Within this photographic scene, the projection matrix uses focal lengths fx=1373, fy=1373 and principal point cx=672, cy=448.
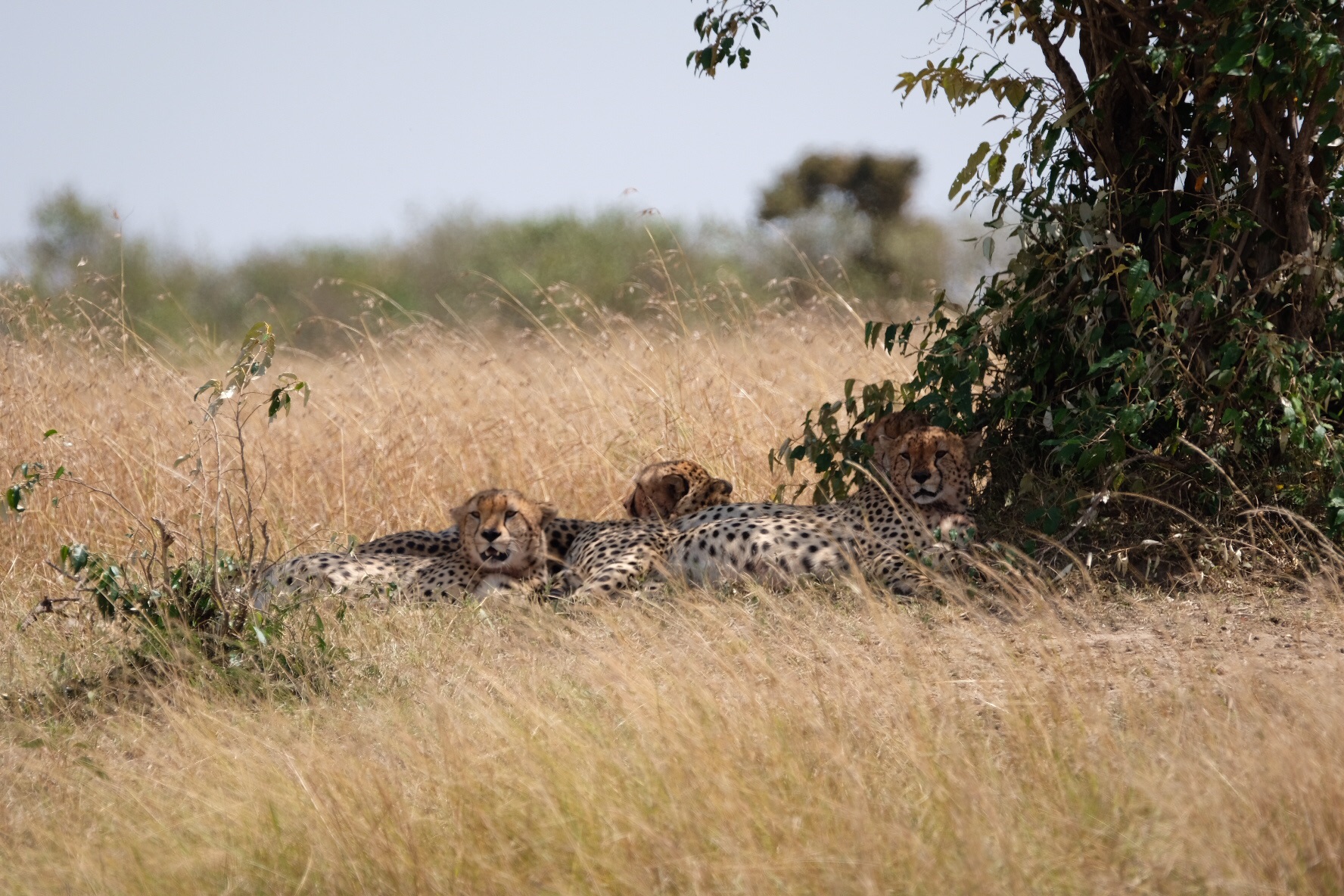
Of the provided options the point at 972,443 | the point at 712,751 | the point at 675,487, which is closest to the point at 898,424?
the point at 972,443

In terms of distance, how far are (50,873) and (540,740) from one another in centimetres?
99

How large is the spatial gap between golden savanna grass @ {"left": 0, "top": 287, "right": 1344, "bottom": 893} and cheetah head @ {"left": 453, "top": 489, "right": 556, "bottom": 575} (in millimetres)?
303

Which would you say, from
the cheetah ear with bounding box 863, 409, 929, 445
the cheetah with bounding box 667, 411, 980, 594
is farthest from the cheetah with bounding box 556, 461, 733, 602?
the cheetah ear with bounding box 863, 409, 929, 445

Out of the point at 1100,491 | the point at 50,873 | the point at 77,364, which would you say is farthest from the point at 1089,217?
the point at 77,364

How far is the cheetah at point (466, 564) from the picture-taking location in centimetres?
483

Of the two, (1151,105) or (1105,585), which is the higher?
(1151,105)

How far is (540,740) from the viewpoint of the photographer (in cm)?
300

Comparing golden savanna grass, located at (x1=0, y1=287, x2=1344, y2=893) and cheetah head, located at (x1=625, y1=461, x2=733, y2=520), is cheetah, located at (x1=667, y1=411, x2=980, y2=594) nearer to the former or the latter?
golden savanna grass, located at (x1=0, y1=287, x2=1344, y2=893)

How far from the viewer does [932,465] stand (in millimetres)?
4766

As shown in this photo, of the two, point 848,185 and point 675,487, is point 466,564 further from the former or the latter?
point 848,185

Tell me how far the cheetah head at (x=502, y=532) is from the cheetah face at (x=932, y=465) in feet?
4.42

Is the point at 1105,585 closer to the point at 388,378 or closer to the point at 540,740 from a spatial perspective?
the point at 540,740

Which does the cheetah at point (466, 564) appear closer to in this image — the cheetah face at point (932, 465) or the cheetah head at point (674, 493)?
the cheetah head at point (674, 493)

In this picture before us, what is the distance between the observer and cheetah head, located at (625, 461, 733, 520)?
17.9ft
